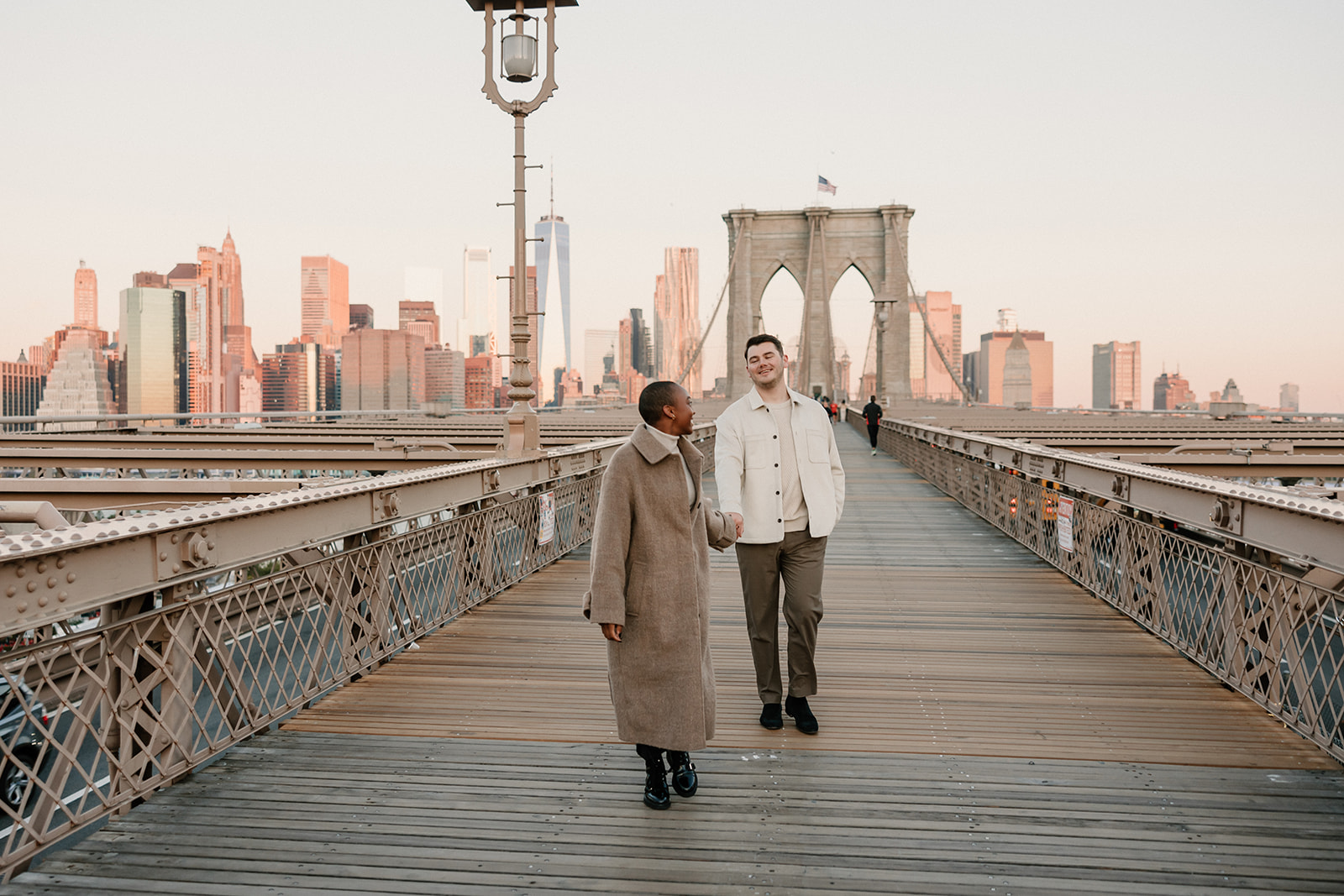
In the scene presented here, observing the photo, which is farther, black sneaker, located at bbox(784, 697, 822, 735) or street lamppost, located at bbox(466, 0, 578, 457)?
street lamppost, located at bbox(466, 0, 578, 457)

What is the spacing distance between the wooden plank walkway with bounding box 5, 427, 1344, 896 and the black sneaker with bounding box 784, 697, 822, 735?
0.08 metres

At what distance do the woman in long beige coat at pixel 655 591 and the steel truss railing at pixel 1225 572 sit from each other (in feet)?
7.07

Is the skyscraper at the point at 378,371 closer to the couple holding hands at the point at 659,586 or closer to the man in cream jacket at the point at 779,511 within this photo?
the man in cream jacket at the point at 779,511

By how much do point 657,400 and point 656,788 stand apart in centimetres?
126

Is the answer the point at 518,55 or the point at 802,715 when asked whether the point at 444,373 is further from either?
the point at 802,715

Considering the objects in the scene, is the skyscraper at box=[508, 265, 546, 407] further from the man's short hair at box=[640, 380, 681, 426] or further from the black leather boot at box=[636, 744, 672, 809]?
the black leather boot at box=[636, 744, 672, 809]

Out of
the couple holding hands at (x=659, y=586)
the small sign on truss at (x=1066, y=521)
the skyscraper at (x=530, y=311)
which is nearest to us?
the couple holding hands at (x=659, y=586)

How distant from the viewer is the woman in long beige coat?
9.48 feet

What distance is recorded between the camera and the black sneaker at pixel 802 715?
3629 millimetres

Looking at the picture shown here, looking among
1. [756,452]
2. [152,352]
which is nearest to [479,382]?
[152,352]

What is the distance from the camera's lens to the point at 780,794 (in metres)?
3.06

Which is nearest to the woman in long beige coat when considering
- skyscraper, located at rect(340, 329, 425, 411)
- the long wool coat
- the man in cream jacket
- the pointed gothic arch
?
the long wool coat

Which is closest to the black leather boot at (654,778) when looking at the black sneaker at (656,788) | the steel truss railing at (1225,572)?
the black sneaker at (656,788)

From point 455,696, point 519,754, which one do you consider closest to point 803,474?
point 519,754
